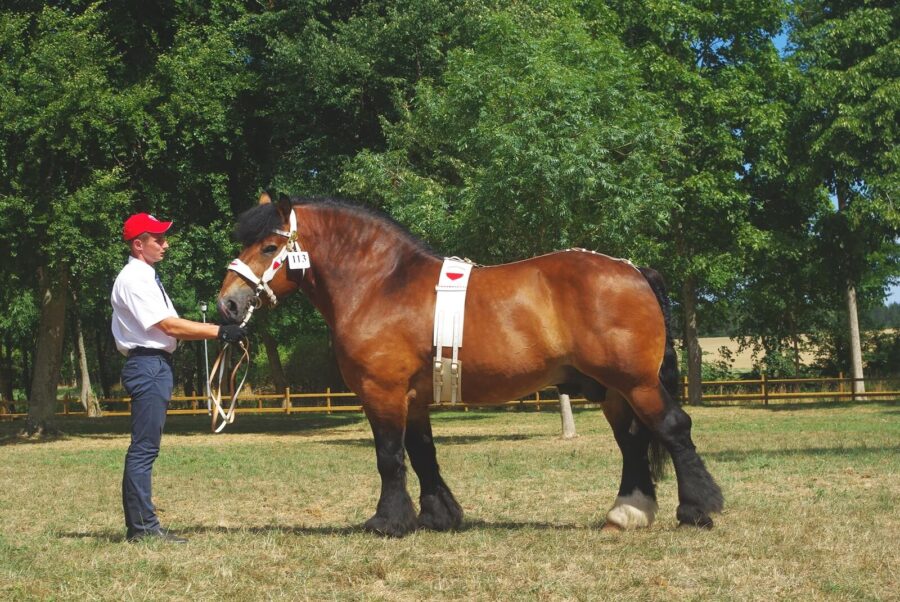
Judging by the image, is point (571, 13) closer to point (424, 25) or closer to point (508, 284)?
point (424, 25)

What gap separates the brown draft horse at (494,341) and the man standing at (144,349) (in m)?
0.47

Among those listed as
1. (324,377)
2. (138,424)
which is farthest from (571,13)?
(324,377)

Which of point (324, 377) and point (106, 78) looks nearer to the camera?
point (106, 78)

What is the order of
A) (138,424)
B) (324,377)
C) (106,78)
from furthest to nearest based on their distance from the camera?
1. (324,377)
2. (106,78)
3. (138,424)

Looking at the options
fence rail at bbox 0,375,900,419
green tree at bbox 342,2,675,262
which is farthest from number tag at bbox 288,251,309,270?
fence rail at bbox 0,375,900,419

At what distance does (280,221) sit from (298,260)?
365 mm

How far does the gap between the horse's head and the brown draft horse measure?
1 centimetres

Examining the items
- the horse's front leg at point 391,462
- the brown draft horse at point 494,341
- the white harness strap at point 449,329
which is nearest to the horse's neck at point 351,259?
the brown draft horse at point 494,341

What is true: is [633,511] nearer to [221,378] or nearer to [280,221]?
[221,378]

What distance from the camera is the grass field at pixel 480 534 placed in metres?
5.53

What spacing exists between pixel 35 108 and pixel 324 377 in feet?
111

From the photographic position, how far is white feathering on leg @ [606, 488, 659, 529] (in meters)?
7.23

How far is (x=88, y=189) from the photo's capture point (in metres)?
21.7

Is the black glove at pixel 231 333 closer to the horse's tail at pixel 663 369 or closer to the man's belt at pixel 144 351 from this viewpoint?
the man's belt at pixel 144 351
